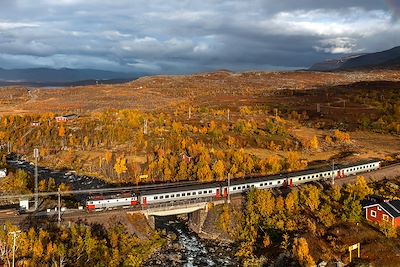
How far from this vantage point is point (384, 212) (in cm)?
4297

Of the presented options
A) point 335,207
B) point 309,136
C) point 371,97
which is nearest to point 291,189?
point 335,207

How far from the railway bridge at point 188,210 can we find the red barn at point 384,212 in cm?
1540

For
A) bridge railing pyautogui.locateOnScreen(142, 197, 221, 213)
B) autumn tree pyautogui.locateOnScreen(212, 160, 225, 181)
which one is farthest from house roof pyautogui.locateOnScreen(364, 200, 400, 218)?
autumn tree pyautogui.locateOnScreen(212, 160, 225, 181)

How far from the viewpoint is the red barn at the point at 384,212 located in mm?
42656

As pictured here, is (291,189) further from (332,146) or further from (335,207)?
(332,146)

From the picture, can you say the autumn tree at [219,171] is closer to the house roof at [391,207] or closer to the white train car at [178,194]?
the white train car at [178,194]

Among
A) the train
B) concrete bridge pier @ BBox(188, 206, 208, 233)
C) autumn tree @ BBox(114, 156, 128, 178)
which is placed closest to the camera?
the train

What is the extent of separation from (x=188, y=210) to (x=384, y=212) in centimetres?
2019

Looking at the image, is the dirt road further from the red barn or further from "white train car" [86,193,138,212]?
"white train car" [86,193,138,212]

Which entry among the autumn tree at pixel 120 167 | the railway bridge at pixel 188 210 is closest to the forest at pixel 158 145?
the autumn tree at pixel 120 167

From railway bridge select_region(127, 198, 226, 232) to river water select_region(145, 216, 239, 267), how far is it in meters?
1.44

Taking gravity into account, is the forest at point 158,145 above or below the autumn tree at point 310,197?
above

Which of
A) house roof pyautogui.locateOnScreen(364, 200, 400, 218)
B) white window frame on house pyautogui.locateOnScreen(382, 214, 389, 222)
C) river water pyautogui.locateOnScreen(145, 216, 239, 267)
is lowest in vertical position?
river water pyautogui.locateOnScreen(145, 216, 239, 267)

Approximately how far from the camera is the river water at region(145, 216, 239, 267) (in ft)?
135
